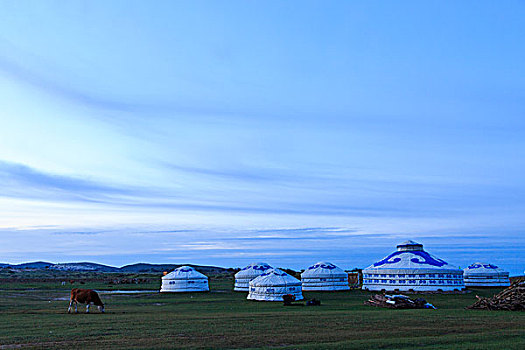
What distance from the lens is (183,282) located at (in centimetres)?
4844

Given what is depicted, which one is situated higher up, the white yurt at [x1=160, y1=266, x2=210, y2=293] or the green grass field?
the white yurt at [x1=160, y1=266, x2=210, y2=293]

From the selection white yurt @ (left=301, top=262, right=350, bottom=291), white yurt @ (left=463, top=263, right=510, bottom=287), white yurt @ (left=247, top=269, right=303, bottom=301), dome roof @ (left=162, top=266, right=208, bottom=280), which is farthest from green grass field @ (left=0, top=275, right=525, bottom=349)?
white yurt @ (left=463, top=263, right=510, bottom=287)

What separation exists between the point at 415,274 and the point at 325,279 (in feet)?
27.9

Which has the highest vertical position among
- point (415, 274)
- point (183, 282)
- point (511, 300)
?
point (415, 274)

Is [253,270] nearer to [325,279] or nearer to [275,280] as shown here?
[325,279]

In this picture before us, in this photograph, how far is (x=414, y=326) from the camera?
17344 mm

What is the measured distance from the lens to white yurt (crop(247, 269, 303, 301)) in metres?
34.5

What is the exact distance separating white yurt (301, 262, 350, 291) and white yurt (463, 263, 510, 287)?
1778 cm

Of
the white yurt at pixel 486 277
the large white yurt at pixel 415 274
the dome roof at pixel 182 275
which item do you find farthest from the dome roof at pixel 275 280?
the white yurt at pixel 486 277

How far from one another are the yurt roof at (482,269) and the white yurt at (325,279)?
60.0 ft

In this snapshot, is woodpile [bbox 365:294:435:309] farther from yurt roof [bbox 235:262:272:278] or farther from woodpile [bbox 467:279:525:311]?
yurt roof [bbox 235:262:272:278]

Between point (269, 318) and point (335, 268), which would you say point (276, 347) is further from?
point (335, 268)

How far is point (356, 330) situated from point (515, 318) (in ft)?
25.0

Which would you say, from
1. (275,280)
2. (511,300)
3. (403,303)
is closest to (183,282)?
(275,280)
